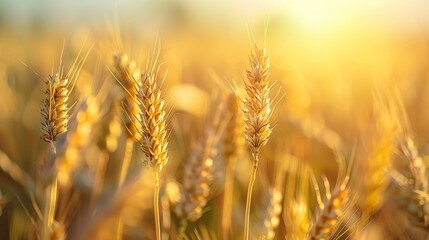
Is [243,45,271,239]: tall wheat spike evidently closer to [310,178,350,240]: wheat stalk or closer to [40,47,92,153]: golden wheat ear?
[310,178,350,240]: wheat stalk

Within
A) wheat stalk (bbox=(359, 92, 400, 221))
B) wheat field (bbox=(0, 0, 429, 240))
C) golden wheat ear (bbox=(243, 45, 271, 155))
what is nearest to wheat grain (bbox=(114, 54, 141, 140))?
wheat field (bbox=(0, 0, 429, 240))

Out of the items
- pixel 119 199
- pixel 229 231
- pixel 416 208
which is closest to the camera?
pixel 416 208

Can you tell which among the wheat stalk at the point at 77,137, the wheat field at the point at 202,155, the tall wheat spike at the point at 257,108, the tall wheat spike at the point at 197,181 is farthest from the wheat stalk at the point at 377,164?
the wheat stalk at the point at 77,137

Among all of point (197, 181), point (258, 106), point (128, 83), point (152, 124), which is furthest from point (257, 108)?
point (128, 83)

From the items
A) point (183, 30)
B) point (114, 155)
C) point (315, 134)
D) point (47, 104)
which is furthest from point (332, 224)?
point (183, 30)

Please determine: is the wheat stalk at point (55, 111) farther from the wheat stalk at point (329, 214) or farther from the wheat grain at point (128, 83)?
the wheat stalk at point (329, 214)

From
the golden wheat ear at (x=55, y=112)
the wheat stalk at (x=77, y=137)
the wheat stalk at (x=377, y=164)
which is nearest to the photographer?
the golden wheat ear at (x=55, y=112)

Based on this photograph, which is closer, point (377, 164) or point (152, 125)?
point (152, 125)

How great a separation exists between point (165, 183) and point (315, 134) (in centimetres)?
93

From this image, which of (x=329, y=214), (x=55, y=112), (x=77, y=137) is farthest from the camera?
(x=77, y=137)

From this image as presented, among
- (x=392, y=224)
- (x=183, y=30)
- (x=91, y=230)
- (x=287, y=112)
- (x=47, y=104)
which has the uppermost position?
(x=183, y=30)

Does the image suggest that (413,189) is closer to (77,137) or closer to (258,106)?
(258,106)

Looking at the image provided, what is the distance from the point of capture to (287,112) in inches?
116

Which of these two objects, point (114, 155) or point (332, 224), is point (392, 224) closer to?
point (332, 224)
